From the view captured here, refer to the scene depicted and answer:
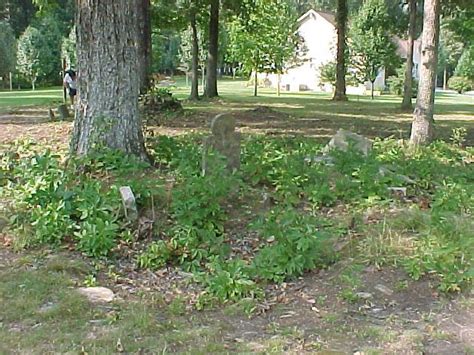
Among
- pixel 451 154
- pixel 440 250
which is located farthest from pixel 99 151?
pixel 451 154

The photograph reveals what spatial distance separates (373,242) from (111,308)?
7.64 ft

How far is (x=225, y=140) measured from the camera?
23.4 feet

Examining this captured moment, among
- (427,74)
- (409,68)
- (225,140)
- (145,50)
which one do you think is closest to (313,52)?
(409,68)

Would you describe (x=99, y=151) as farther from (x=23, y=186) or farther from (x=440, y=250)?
(x=440, y=250)

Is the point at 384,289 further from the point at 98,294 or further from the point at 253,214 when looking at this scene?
the point at 98,294

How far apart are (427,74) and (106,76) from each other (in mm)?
6421

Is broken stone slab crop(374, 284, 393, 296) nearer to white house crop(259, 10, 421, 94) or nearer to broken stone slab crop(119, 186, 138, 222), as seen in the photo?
broken stone slab crop(119, 186, 138, 222)

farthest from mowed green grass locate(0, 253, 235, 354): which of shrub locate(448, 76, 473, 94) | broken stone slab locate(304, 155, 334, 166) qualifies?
shrub locate(448, 76, 473, 94)

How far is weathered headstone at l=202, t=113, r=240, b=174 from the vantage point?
7.05 m

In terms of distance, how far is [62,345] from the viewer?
3.51m

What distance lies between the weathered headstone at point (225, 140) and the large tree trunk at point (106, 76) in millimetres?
1031

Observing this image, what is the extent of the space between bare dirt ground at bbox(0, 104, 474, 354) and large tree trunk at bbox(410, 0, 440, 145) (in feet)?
22.6

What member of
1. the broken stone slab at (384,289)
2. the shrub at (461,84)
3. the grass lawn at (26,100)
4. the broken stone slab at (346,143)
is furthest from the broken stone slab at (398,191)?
the shrub at (461,84)

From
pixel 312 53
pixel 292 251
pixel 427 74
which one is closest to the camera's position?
pixel 292 251
